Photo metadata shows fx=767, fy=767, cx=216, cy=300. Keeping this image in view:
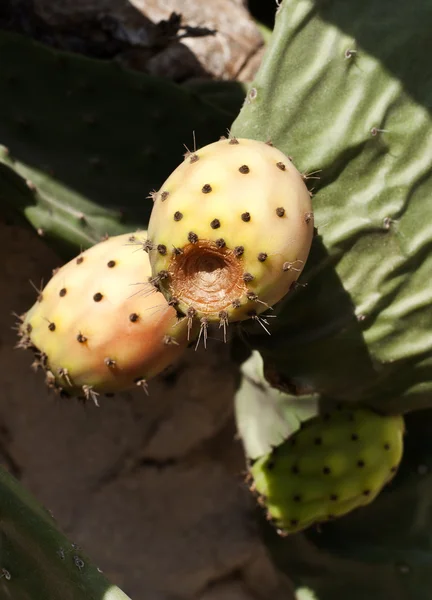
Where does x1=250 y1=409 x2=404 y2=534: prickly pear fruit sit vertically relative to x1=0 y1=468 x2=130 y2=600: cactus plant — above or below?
below

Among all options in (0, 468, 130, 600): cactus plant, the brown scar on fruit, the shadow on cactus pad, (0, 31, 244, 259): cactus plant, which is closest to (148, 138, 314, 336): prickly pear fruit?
the brown scar on fruit

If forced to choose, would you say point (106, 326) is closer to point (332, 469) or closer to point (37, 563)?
point (37, 563)

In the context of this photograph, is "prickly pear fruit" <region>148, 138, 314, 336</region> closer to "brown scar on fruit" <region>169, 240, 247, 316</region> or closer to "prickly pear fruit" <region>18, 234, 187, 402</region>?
"brown scar on fruit" <region>169, 240, 247, 316</region>

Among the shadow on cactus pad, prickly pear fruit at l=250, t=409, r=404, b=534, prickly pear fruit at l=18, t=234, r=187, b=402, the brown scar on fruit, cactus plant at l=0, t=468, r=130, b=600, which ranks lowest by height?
the shadow on cactus pad

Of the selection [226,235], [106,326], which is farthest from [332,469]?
[226,235]

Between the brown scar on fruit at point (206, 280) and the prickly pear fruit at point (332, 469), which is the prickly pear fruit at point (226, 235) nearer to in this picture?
the brown scar on fruit at point (206, 280)

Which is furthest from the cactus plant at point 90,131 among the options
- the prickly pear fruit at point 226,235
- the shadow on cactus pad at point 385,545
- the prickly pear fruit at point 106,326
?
the shadow on cactus pad at point 385,545
